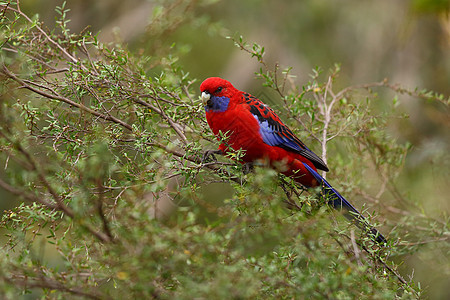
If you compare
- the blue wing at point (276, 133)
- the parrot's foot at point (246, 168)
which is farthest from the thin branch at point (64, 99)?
the blue wing at point (276, 133)

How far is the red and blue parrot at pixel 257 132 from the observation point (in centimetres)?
320

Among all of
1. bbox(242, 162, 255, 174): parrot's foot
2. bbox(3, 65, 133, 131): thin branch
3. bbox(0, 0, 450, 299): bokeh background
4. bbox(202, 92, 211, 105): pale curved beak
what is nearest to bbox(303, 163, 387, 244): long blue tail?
bbox(242, 162, 255, 174): parrot's foot

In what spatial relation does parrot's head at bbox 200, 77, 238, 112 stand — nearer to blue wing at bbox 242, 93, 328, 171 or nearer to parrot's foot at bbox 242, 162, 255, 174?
blue wing at bbox 242, 93, 328, 171

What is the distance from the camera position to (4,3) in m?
2.50

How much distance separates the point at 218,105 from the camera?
327 centimetres

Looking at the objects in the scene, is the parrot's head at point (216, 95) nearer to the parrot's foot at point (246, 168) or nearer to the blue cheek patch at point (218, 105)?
the blue cheek patch at point (218, 105)

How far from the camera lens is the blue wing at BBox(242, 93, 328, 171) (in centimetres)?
335

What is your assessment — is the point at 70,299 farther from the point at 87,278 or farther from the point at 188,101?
the point at 188,101

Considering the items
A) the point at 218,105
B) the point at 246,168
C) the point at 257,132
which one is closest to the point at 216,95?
the point at 218,105

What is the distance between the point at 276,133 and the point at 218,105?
0.47m

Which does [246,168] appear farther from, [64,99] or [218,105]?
[64,99]

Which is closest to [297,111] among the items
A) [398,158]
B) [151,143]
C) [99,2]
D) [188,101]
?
[188,101]

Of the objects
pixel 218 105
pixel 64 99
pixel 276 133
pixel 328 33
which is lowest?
pixel 328 33

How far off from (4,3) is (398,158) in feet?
9.37
